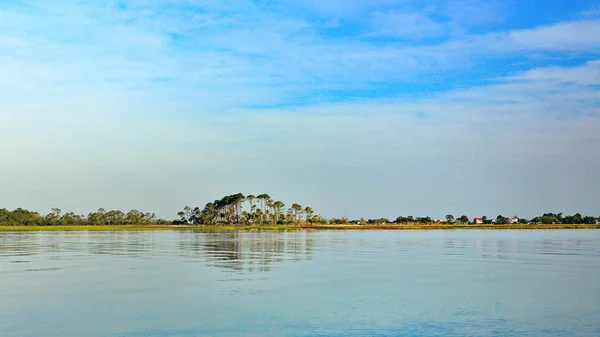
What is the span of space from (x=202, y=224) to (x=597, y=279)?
143969 millimetres

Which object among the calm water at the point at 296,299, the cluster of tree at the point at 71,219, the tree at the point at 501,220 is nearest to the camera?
the calm water at the point at 296,299

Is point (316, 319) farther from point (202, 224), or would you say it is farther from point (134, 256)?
point (202, 224)

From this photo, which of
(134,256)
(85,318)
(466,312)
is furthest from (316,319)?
(134,256)

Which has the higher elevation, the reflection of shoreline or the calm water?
the reflection of shoreline

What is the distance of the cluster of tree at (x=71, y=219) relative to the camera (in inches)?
5482

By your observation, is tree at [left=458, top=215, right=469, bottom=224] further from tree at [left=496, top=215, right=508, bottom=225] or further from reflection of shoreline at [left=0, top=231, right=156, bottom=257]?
reflection of shoreline at [left=0, top=231, right=156, bottom=257]

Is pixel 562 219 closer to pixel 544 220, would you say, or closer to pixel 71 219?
pixel 544 220

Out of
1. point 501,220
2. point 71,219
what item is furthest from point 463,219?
point 71,219

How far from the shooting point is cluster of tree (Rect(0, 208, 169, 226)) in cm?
13925

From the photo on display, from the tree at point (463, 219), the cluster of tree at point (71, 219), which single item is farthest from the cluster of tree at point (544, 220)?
the cluster of tree at point (71, 219)

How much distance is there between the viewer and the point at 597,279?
26.4 meters

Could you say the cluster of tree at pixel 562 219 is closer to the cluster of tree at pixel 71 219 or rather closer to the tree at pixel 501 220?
the tree at pixel 501 220

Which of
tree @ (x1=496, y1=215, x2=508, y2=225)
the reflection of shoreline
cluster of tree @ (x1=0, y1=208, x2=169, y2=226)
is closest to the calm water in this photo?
the reflection of shoreline

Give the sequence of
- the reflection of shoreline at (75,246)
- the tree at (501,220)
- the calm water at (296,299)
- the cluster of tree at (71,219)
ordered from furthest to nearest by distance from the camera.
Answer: the tree at (501,220) → the cluster of tree at (71,219) → the reflection of shoreline at (75,246) → the calm water at (296,299)
